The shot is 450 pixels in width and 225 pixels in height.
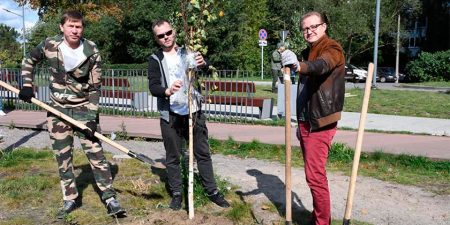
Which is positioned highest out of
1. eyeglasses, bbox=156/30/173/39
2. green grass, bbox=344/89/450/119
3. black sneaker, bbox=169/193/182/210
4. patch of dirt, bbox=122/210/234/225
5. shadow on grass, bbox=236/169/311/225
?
eyeglasses, bbox=156/30/173/39

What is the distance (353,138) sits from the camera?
8.52 m

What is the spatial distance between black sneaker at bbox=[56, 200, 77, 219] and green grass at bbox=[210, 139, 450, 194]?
3187mm

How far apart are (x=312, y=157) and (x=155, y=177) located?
8.52 ft

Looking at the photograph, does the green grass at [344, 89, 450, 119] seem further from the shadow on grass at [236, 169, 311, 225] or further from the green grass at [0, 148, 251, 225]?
the green grass at [0, 148, 251, 225]

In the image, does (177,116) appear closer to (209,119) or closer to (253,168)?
(253,168)

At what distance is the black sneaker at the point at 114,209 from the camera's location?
451 centimetres

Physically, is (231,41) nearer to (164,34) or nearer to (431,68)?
(431,68)

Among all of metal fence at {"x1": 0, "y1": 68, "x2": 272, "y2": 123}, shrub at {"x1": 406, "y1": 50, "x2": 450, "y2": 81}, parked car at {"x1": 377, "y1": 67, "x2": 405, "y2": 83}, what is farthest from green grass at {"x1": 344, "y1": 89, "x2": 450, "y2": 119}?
parked car at {"x1": 377, "y1": 67, "x2": 405, "y2": 83}

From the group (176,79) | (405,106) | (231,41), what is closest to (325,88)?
(176,79)

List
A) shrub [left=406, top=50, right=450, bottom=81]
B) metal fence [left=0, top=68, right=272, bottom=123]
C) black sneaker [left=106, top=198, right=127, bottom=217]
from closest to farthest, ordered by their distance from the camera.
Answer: black sneaker [left=106, top=198, right=127, bottom=217]
metal fence [left=0, top=68, right=272, bottom=123]
shrub [left=406, top=50, right=450, bottom=81]

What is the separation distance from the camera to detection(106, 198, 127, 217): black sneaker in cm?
451

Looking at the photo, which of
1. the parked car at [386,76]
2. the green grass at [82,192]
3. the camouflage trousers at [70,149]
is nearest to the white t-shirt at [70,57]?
the camouflage trousers at [70,149]

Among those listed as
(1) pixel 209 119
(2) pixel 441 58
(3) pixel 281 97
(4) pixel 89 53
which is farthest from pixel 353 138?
(2) pixel 441 58

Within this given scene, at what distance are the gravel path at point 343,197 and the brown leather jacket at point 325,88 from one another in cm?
119
